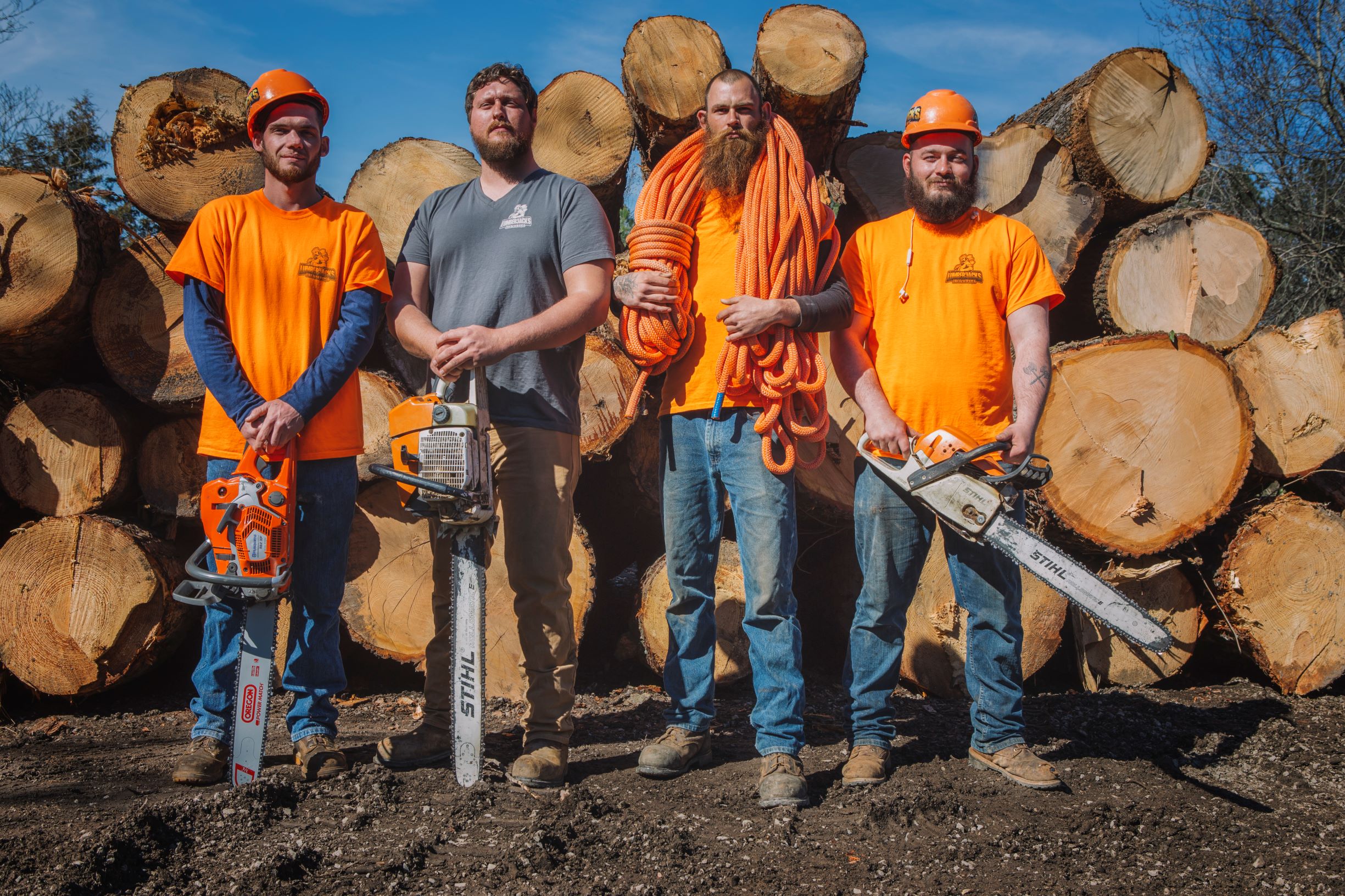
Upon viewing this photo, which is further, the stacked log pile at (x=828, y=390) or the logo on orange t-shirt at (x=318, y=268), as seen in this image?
the stacked log pile at (x=828, y=390)

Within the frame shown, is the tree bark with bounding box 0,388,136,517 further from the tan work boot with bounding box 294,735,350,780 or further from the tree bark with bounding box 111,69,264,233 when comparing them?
the tan work boot with bounding box 294,735,350,780

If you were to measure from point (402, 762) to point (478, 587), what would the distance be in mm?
691

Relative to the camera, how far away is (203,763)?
8.66 feet

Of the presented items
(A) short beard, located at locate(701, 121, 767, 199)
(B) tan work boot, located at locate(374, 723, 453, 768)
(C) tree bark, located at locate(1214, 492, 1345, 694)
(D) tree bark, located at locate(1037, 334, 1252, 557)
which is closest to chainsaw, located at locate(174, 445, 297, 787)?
(B) tan work boot, located at locate(374, 723, 453, 768)

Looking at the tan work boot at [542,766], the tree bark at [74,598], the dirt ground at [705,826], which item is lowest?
the dirt ground at [705,826]

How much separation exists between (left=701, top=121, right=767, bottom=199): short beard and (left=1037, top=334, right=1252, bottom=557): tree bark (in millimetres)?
1668

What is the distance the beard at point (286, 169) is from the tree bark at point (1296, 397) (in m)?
4.13

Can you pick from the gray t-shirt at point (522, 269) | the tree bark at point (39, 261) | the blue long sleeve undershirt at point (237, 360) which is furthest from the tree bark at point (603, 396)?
the tree bark at point (39, 261)

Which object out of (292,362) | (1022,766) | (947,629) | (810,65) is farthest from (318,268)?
(947,629)

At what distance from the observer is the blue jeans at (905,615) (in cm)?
281

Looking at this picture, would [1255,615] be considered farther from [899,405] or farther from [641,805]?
[641,805]

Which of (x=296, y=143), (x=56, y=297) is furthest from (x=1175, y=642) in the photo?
(x=56, y=297)

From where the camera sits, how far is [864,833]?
238 centimetres

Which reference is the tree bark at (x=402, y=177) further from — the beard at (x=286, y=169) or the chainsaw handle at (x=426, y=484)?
the chainsaw handle at (x=426, y=484)
